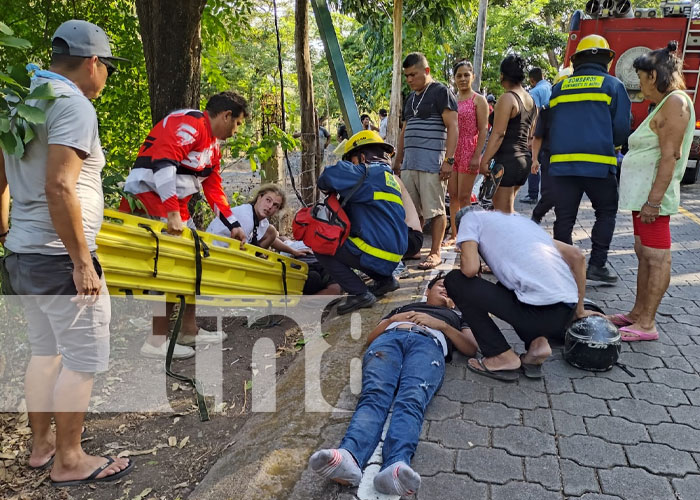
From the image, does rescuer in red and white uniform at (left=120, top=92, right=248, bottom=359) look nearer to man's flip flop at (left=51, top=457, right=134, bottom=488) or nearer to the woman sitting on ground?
man's flip flop at (left=51, top=457, right=134, bottom=488)

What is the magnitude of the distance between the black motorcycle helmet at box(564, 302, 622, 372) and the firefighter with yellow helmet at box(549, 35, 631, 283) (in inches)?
58.1

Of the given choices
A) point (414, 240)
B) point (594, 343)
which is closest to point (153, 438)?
point (594, 343)

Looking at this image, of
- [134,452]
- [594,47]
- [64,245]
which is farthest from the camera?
[594,47]

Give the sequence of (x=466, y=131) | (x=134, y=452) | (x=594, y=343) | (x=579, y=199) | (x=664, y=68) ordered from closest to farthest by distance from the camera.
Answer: (x=134, y=452)
(x=594, y=343)
(x=664, y=68)
(x=579, y=199)
(x=466, y=131)

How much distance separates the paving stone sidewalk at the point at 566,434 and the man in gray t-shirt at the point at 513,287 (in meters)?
0.19

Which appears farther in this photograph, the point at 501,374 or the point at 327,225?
the point at 327,225

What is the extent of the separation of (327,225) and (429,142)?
64.2 inches

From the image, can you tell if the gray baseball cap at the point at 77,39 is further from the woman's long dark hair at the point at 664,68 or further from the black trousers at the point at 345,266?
the woman's long dark hair at the point at 664,68

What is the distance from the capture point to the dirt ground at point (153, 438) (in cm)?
281

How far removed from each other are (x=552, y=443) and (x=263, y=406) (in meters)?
1.67

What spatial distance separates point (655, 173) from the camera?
3.75 metres

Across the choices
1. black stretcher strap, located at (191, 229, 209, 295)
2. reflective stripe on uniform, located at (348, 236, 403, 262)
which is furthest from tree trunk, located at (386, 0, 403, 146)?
black stretcher strap, located at (191, 229, 209, 295)

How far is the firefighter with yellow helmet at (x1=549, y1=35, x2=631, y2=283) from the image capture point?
4.34 metres

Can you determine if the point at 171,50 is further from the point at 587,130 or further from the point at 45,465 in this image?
the point at 587,130
